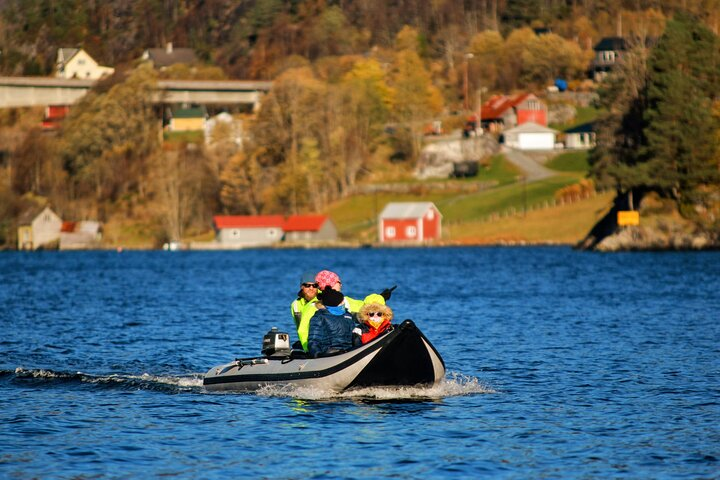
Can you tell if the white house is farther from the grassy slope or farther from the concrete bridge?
the concrete bridge

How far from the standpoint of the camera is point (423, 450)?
20234mm

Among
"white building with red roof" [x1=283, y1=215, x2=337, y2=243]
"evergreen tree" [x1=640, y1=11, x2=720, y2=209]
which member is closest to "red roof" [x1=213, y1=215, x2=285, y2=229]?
"white building with red roof" [x1=283, y1=215, x2=337, y2=243]

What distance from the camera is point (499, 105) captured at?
186 metres

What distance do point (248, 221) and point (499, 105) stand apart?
169 ft

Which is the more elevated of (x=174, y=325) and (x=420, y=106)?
(x=420, y=106)

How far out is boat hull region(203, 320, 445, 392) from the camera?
23312 millimetres

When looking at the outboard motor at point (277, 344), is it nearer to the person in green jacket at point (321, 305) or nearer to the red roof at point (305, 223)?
the person in green jacket at point (321, 305)

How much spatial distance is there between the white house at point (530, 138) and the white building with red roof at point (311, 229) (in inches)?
1435

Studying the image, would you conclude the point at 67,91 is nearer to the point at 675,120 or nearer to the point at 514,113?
the point at 514,113

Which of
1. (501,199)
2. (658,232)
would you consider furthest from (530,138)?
(658,232)

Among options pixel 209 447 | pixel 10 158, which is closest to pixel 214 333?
pixel 209 447

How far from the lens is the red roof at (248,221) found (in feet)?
496

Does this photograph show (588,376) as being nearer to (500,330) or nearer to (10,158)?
(500,330)

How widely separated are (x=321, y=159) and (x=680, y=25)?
68562mm
